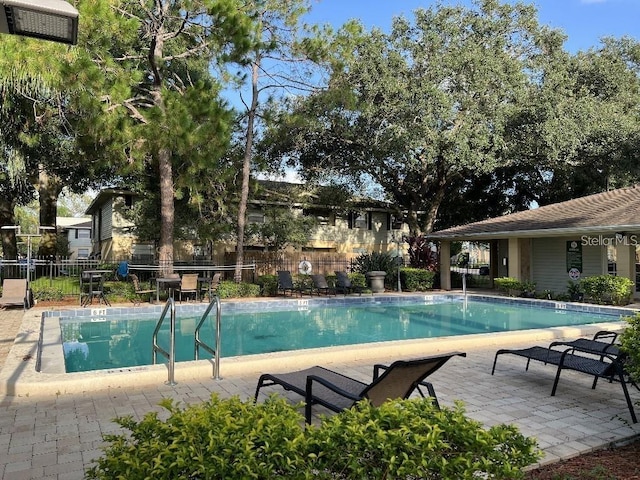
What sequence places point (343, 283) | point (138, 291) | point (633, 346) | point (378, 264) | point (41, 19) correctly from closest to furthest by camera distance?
point (41, 19)
point (633, 346)
point (138, 291)
point (343, 283)
point (378, 264)

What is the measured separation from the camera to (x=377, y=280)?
1852 cm

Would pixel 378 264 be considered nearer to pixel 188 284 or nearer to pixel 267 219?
pixel 267 219

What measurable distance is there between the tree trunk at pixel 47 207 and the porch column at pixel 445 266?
16683 mm

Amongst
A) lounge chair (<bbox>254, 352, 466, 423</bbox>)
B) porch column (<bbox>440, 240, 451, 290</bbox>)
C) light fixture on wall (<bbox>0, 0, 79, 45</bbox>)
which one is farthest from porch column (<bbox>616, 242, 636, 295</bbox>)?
light fixture on wall (<bbox>0, 0, 79, 45</bbox>)

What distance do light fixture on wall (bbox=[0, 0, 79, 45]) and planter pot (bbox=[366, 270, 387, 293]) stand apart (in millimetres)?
16522

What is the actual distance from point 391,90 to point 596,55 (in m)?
12.9

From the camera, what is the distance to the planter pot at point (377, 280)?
60.5 feet

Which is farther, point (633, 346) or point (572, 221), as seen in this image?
point (572, 221)

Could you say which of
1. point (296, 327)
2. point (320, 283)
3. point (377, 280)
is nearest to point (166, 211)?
point (320, 283)

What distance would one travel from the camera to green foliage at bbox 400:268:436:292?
19.7 m

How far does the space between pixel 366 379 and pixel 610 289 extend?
38.1 feet

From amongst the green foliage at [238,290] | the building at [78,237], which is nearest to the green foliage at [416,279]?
the green foliage at [238,290]

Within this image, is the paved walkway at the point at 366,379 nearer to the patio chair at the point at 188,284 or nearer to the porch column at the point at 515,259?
the patio chair at the point at 188,284

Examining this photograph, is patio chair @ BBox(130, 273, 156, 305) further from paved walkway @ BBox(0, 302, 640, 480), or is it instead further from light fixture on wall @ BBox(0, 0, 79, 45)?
light fixture on wall @ BBox(0, 0, 79, 45)
